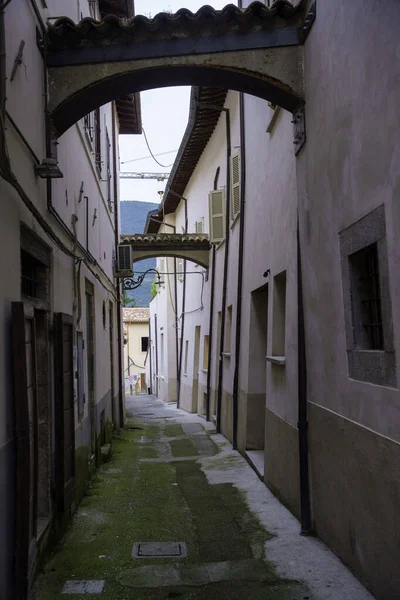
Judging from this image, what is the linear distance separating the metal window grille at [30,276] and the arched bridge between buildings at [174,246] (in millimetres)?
12198

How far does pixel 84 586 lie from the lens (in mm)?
5000

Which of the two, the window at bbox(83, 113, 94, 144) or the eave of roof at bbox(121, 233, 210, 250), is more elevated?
the window at bbox(83, 113, 94, 144)

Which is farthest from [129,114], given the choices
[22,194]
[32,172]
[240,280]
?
[22,194]

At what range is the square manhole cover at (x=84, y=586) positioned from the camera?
16.0ft

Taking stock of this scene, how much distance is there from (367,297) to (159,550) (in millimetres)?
3044

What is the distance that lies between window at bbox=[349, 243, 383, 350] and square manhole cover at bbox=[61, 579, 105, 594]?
2763mm

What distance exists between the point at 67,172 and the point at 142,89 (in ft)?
4.35

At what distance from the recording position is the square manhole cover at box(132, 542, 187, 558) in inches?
228

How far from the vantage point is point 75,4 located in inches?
347

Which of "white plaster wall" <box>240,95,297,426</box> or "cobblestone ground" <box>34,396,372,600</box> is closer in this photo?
"cobblestone ground" <box>34,396,372,600</box>

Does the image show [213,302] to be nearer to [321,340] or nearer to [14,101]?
[321,340]

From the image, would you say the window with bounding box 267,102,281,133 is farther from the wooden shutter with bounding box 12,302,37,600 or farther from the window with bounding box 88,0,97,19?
the wooden shutter with bounding box 12,302,37,600

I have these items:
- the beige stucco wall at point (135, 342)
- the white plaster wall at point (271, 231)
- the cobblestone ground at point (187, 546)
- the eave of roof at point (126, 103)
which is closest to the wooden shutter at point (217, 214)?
the eave of roof at point (126, 103)

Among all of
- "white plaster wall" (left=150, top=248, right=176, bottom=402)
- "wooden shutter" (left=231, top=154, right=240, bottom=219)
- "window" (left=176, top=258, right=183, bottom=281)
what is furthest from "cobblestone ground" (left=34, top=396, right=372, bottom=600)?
"white plaster wall" (left=150, top=248, right=176, bottom=402)
